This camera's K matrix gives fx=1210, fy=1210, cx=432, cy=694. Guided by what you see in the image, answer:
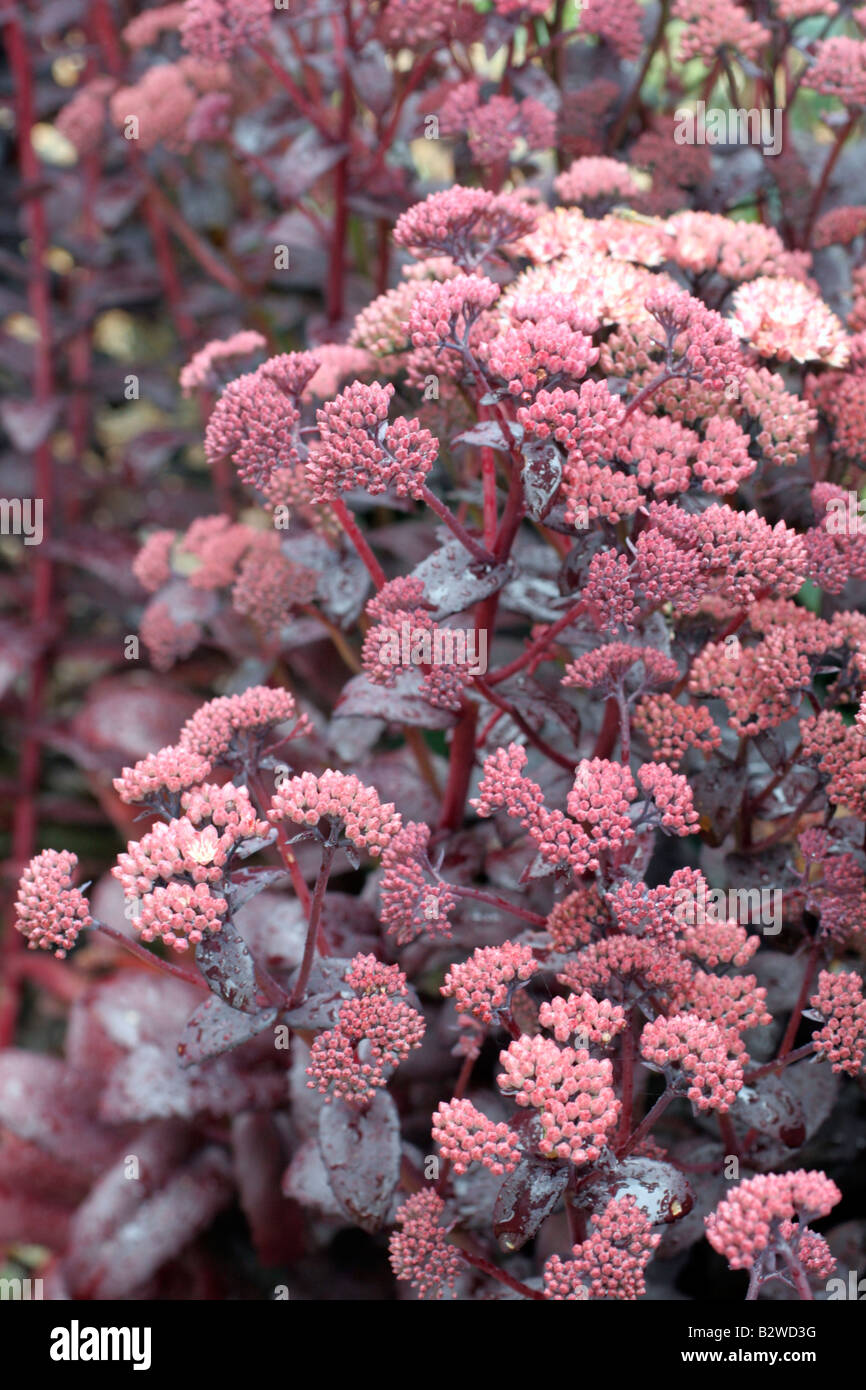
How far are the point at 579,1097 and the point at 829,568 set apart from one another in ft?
1.08

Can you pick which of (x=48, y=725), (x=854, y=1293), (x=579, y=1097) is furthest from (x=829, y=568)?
(x=48, y=725)

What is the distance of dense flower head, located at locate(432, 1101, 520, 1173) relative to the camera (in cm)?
56

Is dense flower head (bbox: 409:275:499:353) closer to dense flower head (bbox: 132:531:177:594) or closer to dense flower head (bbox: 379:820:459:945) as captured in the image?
dense flower head (bbox: 379:820:459:945)

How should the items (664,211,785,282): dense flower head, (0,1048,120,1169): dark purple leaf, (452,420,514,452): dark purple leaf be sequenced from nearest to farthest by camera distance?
(452,420,514,452): dark purple leaf < (664,211,785,282): dense flower head < (0,1048,120,1169): dark purple leaf

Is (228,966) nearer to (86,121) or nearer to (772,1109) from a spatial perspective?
(772,1109)

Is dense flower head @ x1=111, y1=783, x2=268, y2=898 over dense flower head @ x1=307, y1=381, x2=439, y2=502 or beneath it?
beneath

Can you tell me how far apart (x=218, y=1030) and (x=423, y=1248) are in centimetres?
16

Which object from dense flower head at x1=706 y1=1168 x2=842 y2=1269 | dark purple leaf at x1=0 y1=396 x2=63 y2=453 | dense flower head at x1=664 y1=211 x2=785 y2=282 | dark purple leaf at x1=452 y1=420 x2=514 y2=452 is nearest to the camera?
dense flower head at x1=706 y1=1168 x2=842 y2=1269

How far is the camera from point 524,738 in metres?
0.85

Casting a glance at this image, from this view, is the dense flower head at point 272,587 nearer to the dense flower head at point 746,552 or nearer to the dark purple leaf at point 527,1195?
the dense flower head at point 746,552

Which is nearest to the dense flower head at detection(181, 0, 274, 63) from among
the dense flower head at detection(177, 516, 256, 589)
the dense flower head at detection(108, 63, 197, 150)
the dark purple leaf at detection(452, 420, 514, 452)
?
the dense flower head at detection(108, 63, 197, 150)

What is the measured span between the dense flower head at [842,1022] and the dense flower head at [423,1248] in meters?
0.22

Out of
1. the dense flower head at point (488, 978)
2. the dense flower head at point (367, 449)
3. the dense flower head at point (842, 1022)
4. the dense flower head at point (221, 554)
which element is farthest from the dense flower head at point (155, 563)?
the dense flower head at point (842, 1022)

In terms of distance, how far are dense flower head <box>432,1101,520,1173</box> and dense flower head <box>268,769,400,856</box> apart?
5.2 inches
